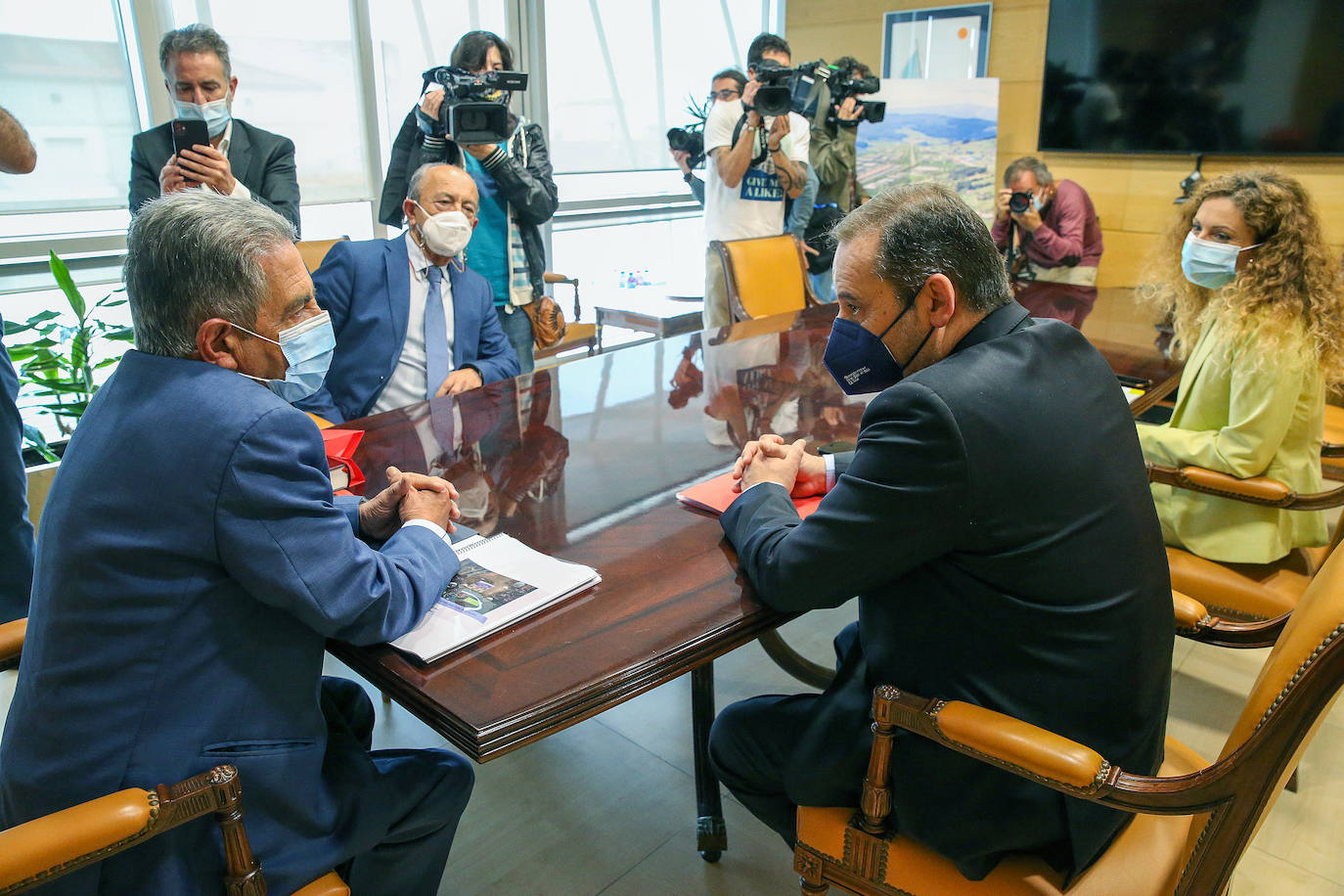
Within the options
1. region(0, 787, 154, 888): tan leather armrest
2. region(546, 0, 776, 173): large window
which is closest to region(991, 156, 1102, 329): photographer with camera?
region(546, 0, 776, 173): large window

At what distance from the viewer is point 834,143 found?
4809 millimetres

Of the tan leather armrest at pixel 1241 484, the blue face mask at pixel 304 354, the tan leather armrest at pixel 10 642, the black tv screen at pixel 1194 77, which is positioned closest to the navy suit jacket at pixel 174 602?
the blue face mask at pixel 304 354

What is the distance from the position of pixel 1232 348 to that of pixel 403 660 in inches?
73.7

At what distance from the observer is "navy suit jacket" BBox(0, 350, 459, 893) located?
1051 millimetres

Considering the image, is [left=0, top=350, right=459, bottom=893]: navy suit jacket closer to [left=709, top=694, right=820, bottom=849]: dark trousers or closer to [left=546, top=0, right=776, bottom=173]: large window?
[left=709, top=694, right=820, bottom=849]: dark trousers

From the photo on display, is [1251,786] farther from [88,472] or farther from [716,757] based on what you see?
[88,472]

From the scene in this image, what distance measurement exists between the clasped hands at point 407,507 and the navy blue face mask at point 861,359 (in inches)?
25.6

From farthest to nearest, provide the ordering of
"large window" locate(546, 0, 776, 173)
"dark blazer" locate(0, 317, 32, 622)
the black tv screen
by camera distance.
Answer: "large window" locate(546, 0, 776, 173), the black tv screen, "dark blazer" locate(0, 317, 32, 622)

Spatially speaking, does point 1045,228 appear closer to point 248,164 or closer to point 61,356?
point 248,164

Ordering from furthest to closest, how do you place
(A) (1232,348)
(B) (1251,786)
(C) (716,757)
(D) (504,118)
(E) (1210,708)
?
(D) (504,118) → (E) (1210,708) → (A) (1232,348) → (C) (716,757) → (B) (1251,786)

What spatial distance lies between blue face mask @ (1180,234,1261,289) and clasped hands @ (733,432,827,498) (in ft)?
3.88

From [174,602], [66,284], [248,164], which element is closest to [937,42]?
[248,164]

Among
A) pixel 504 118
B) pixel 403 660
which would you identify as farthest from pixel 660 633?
pixel 504 118

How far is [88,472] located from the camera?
1.06 m
